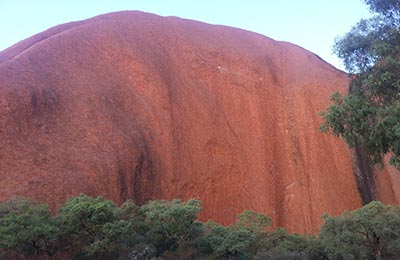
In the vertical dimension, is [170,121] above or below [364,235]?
above

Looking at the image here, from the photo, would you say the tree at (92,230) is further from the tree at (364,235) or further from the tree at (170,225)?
the tree at (364,235)

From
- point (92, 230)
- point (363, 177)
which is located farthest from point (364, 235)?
point (92, 230)

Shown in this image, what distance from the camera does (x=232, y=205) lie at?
23.5 meters

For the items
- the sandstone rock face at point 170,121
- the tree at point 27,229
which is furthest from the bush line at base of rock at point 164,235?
the sandstone rock face at point 170,121

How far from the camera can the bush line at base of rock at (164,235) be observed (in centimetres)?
1344

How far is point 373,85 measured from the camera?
10.5 m

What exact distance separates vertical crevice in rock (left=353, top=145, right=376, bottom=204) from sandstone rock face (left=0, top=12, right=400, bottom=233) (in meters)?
0.41

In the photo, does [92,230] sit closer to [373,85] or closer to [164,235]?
[164,235]

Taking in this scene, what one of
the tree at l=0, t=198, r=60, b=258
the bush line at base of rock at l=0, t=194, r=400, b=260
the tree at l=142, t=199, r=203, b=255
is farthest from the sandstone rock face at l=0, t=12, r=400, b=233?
the tree at l=142, t=199, r=203, b=255

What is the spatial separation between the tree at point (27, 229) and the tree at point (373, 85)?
320 inches

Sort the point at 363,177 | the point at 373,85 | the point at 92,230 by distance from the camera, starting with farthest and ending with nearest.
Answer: the point at 363,177 < the point at 92,230 < the point at 373,85

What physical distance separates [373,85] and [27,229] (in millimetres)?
9664

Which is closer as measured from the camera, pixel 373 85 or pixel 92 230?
pixel 373 85

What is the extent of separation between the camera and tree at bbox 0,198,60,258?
41.6ft
